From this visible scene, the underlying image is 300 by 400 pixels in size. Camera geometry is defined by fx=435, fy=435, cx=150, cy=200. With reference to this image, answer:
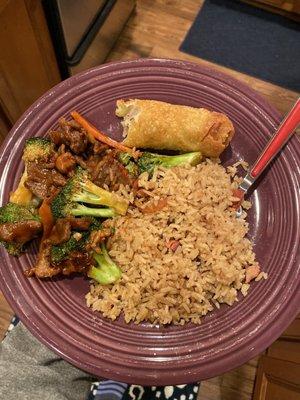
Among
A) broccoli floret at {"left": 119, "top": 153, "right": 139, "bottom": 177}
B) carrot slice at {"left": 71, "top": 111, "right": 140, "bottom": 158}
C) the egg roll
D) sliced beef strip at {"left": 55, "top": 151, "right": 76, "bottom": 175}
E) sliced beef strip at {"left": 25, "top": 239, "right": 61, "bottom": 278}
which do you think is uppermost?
the egg roll

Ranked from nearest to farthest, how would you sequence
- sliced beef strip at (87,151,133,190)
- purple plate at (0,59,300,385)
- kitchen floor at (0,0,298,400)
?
purple plate at (0,59,300,385) < sliced beef strip at (87,151,133,190) < kitchen floor at (0,0,298,400)

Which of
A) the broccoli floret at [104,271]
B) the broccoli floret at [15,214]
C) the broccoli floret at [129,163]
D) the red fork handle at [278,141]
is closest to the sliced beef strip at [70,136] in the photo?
the broccoli floret at [129,163]

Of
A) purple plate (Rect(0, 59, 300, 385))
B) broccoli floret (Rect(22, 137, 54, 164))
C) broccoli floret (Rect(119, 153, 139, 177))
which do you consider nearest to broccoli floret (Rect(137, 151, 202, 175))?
broccoli floret (Rect(119, 153, 139, 177))

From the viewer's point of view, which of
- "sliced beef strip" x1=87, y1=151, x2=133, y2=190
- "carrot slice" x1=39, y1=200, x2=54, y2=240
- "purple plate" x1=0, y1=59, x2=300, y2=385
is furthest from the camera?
"sliced beef strip" x1=87, y1=151, x2=133, y2=190

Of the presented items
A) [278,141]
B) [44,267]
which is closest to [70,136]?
[44,267]

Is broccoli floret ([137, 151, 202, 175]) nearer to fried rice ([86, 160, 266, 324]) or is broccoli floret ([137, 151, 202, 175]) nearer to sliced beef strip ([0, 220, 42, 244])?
fried rice ([86, 160, 266, 324])

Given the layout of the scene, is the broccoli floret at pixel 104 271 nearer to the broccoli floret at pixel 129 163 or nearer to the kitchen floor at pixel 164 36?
the broccoli floret at pixel 129 163
